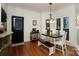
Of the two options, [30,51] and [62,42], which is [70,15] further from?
[30,51]

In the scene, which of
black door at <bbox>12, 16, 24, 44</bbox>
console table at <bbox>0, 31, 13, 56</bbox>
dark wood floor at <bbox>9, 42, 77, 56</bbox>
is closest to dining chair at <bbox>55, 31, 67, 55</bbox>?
dark wood floor at <bbox>9, 42, 77, 56</bbox>

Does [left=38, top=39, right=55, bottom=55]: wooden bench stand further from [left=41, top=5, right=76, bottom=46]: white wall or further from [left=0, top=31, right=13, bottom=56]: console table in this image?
[left=0, top=31, right=13, bottom=56]: console table

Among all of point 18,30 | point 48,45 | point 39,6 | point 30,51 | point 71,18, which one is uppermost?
point 39,6

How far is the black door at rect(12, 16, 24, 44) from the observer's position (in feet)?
5.80

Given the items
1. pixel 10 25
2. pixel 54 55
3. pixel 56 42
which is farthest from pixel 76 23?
pixel 10 25

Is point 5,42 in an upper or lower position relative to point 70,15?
lower

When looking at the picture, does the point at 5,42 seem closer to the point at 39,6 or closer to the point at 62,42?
the point at 39,6

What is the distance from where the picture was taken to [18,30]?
5.89 feet

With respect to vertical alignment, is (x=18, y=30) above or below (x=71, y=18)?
below

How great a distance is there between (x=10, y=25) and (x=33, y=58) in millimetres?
758

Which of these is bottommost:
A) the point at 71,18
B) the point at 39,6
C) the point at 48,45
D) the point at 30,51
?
the point at 30,51

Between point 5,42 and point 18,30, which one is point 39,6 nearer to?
point 18,30

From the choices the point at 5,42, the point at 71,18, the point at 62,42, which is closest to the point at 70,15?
the point at 71,18

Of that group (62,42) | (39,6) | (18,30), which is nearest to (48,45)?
(62,42)
